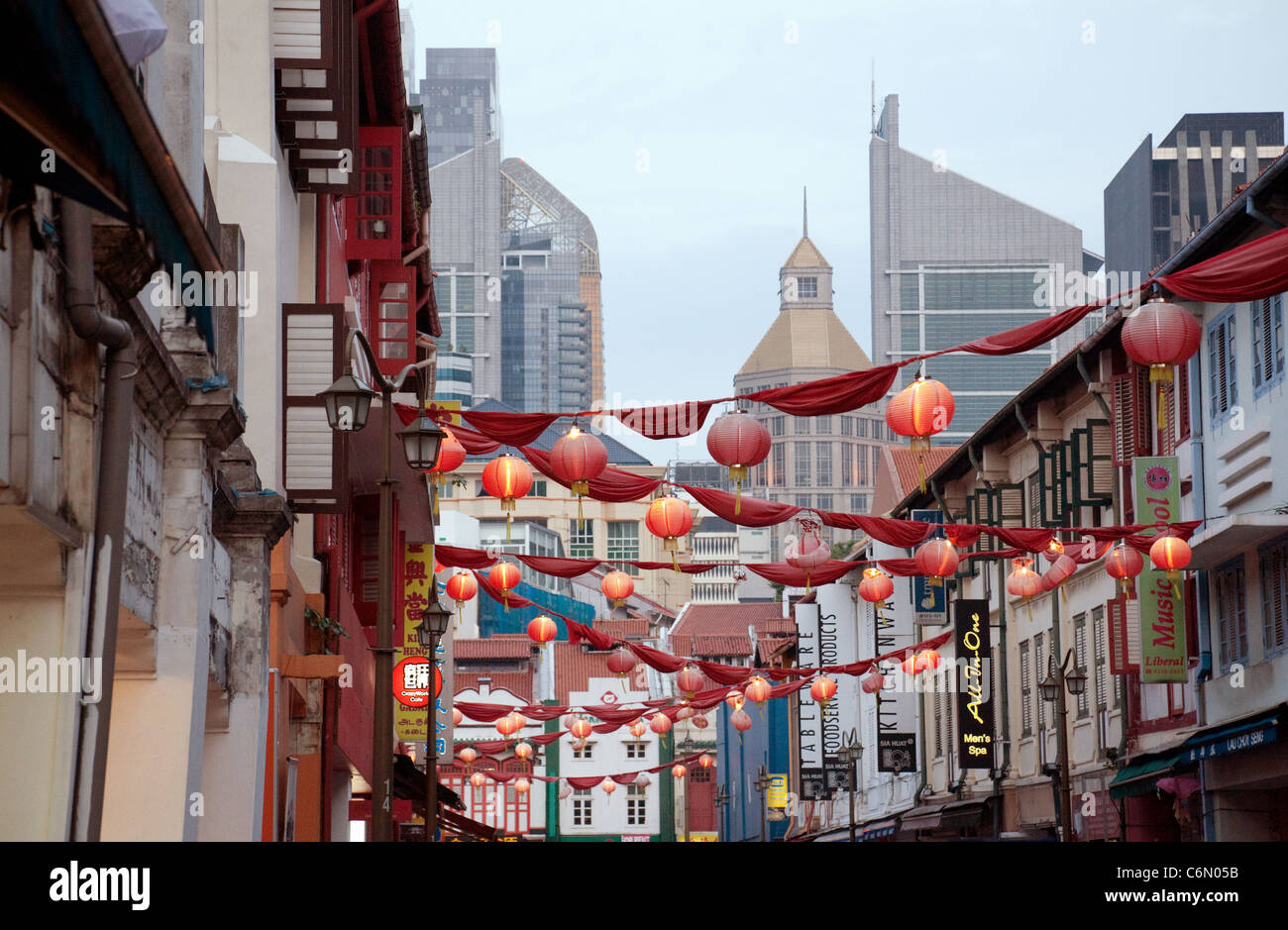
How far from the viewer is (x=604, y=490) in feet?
70.1

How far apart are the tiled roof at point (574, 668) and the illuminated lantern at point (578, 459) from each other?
237 ft

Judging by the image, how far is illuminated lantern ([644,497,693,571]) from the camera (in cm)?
2222

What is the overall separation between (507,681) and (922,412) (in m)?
75.1

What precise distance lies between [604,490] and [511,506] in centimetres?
116

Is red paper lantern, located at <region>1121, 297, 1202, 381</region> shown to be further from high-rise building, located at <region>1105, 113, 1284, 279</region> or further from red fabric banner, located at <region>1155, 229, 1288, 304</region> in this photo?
high-rise building, located at <region>1105, 113, 1284, 279</region>

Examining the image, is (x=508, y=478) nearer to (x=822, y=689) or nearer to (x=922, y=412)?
(x=922, y=412)

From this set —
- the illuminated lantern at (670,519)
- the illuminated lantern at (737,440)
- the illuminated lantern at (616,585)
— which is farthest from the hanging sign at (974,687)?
the illuminated lantern at (737,440)

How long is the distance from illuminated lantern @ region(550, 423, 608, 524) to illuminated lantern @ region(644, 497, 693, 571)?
12.3 ft

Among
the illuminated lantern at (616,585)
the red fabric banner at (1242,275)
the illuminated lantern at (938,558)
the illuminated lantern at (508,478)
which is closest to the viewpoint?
the red fabric banner at (1242,275)

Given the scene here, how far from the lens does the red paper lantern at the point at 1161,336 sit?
1418 cm

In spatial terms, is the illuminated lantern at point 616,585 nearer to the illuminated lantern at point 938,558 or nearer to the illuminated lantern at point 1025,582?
the illuminated lantern at point 938,558

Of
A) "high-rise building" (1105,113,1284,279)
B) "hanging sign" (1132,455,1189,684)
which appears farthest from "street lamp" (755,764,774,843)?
"high-rise building" (1105,113,1284,279)

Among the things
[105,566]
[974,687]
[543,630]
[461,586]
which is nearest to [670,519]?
[461,586]
